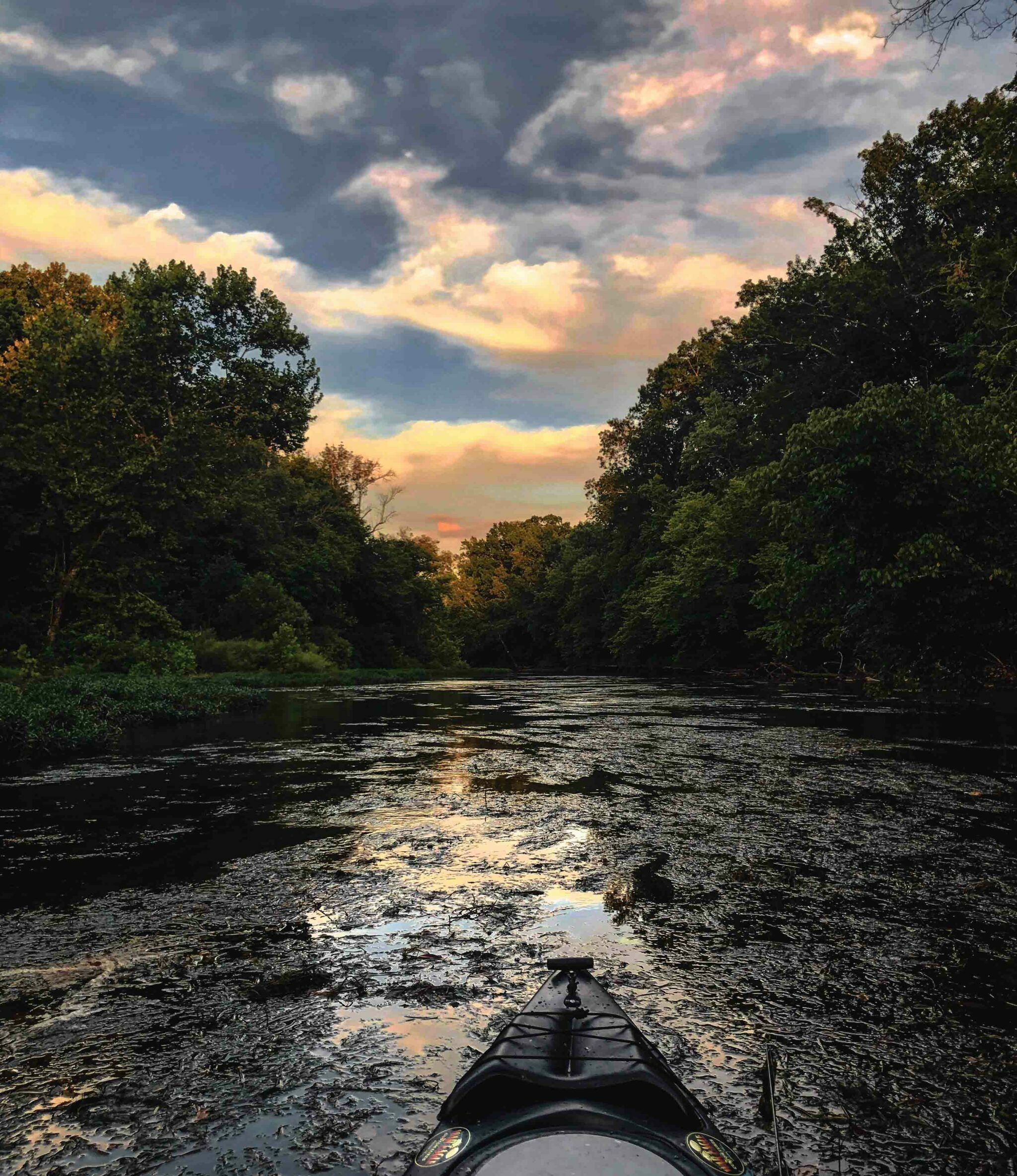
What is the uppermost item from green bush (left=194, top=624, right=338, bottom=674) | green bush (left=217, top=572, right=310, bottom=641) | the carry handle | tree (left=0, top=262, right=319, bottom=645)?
tree (left=0, top=262, right=319, bottom=645)

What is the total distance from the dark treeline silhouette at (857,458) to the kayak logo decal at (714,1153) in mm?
11214

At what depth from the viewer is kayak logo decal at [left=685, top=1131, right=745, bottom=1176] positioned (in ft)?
5.73

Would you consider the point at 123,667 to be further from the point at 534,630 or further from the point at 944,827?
the point at 534,630

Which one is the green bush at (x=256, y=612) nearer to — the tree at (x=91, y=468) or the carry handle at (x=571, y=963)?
the tree at (x=91, y=468)

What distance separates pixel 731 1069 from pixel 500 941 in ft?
4.49

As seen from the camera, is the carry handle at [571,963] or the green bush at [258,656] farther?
the green bush at [258,656]

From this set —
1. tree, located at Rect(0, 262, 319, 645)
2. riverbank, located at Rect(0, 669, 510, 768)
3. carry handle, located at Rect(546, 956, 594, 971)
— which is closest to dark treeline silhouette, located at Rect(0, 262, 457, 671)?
tree, located at Rect(0, 262, 319, 645)

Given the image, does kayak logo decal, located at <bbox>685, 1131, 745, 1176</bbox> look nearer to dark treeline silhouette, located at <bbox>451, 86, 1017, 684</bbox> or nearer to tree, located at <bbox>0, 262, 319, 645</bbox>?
dark treeline silhouette, located at <bbox>451, 86, 1017, 684</bbox>

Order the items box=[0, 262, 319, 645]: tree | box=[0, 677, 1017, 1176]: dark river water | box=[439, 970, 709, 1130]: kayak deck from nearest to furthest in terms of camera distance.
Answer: box=[439, 970, 709, 1130]: kayak deck → box=[0, 677, 1017, 1176]: dark river water → box=[0, 262, 319, 645]: tree

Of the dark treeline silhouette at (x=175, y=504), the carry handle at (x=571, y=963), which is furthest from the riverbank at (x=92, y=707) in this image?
the carry handle at (x=571, y=963)

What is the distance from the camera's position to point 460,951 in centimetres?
360

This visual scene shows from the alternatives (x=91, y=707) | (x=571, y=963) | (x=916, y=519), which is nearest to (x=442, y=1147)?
(x=571, y=963)

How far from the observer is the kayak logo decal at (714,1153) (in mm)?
1746

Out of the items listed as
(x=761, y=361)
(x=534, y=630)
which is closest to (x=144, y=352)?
(x=761, y=361)
